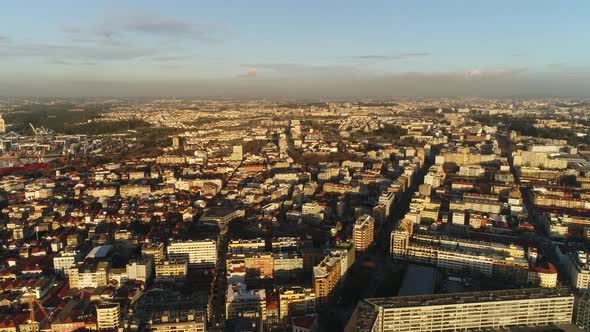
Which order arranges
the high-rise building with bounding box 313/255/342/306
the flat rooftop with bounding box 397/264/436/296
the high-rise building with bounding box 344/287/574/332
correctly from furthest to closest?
the flat rooftop with bounding box 397/264/436/296 < the high-rise building with bounding box 313/255/342/306 < the high-rise building with bounding box 344/287/574/332

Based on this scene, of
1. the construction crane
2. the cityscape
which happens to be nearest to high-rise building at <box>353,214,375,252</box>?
the cityscape

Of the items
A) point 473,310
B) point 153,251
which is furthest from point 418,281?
point 153,251

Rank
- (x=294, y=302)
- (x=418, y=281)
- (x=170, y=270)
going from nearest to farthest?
(x=294, y=302) → (x=418, y=281) → (x=170, y=270)

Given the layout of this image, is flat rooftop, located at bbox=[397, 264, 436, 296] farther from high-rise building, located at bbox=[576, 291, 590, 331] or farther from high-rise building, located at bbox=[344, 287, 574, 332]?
high-rise building, located at bbox=[576, 291, 590, 331]

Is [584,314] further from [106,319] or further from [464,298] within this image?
[106,319]

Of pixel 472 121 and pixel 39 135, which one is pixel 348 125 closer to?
pixel 472 121

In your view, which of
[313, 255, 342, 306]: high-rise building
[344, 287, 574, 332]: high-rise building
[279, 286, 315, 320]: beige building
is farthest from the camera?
[313, 255, 342, 306]: high-rise building

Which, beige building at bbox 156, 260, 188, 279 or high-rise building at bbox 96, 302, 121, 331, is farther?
beige building at bbox 156, 260, 188, 279

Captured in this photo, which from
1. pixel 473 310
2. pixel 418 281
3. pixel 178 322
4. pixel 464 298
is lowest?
pixel 418 281
